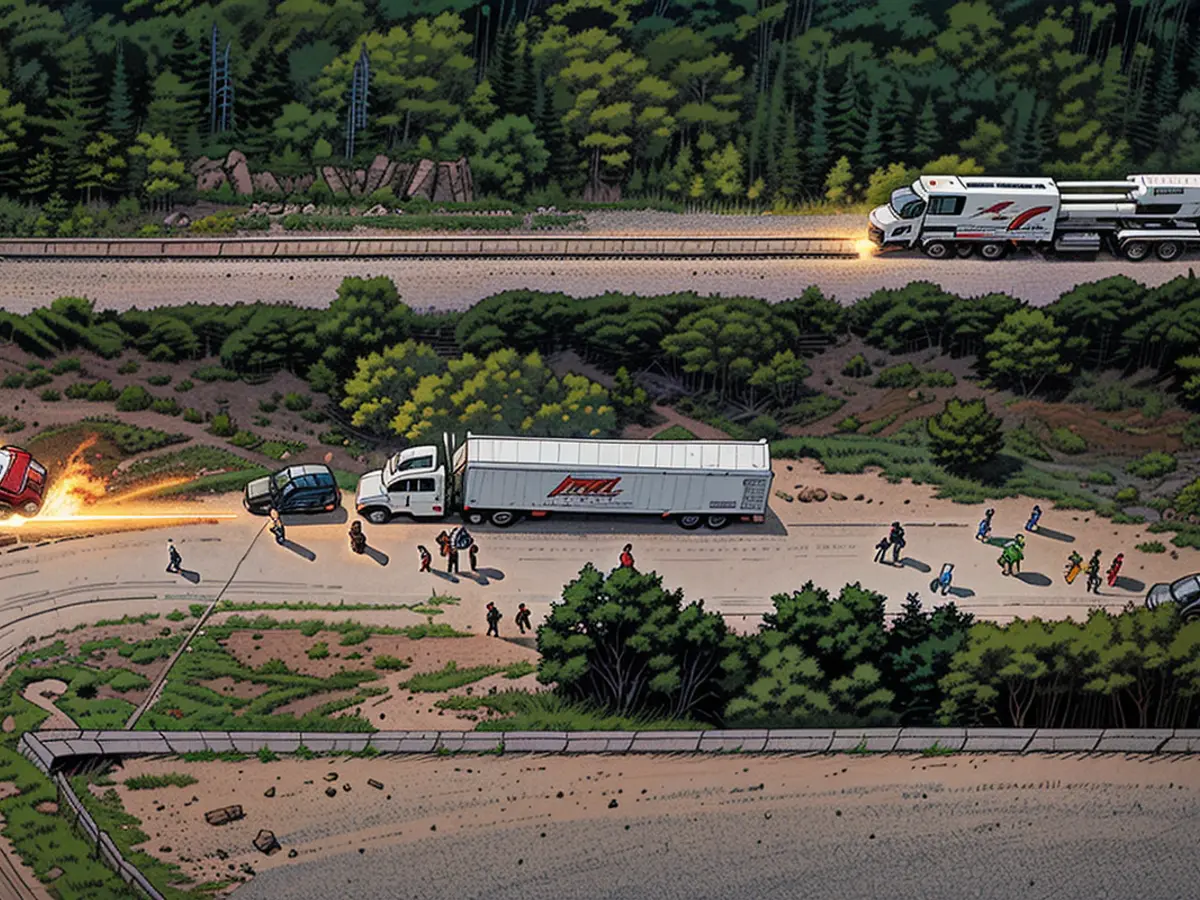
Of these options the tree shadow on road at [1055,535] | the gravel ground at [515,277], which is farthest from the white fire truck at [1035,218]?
the tree shadow on road at [1055,535]

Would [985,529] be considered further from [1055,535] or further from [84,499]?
[84,499]

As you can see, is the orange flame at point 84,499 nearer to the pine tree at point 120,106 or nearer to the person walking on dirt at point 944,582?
the pine tree at point 120,106

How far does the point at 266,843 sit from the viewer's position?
204ft

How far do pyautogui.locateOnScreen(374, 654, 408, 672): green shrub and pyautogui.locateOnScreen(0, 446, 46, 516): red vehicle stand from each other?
17749 mm

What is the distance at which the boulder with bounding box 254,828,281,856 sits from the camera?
62062mm

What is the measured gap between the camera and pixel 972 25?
103m

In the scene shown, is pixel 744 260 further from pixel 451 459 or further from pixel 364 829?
pixel 364 829

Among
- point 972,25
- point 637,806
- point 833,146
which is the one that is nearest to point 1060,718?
point 637,806

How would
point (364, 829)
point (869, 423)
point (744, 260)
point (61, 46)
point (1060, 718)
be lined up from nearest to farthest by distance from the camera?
point (364, 829) < point (1060, 718) < point (869, 423) < point (744, 260) < point (61, 46)

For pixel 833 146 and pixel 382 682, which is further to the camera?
pixel 833 146

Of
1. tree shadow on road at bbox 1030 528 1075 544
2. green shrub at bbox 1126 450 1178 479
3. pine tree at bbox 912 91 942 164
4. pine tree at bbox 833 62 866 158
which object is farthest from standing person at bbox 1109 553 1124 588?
pine tree at bbox 833 62 866 158

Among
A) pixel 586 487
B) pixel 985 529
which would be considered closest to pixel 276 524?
pixel 586 487

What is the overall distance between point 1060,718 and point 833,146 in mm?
40396

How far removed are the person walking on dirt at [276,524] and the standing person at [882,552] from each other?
79.4 feet
